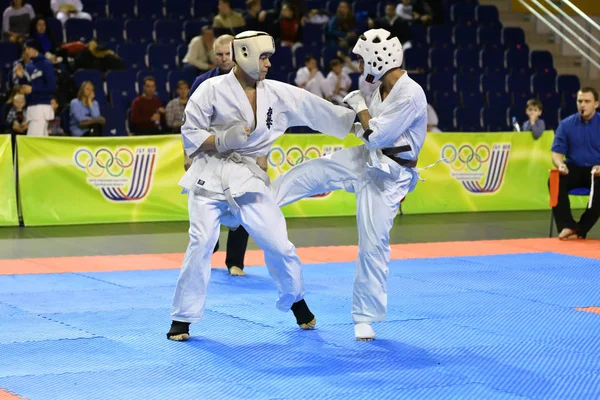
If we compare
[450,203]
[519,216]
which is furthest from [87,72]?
[519,216]

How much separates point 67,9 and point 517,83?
7716 millimetres

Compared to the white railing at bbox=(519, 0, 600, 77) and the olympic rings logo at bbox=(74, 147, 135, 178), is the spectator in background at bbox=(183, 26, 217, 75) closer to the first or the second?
the olympic rings logo at bbox=(74, 147, 135, 178)

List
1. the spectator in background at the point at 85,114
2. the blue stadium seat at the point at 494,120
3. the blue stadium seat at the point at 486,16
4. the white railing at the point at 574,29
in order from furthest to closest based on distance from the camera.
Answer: the blue stadium seat at the point at 486,16 < the blue stadium seat at the point at 494,120 < the white railing at the point at 574,29 < the spectator in background at the point at 85,114

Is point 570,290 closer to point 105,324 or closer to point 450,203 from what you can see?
point 105,324

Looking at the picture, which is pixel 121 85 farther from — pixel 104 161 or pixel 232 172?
pixel 232 172

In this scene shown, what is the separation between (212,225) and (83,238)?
16.0ft

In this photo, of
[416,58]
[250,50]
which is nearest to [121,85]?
[416,58]

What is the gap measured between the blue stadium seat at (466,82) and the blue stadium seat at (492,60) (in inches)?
18.6

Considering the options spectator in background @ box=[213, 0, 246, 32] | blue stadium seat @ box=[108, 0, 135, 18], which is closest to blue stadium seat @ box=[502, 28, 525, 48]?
spectator in background @ box=[213, 0, 246, 32]

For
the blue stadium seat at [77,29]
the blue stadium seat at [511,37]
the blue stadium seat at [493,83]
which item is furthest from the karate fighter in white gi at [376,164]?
the blue stadium seat at [511,37]

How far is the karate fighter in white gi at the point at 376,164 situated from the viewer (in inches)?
209

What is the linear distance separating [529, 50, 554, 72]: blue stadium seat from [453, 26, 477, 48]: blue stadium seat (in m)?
1.16

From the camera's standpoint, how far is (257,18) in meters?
14.9

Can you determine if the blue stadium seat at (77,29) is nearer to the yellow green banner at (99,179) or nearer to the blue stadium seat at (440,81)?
the yellow green banner at (99,179)
